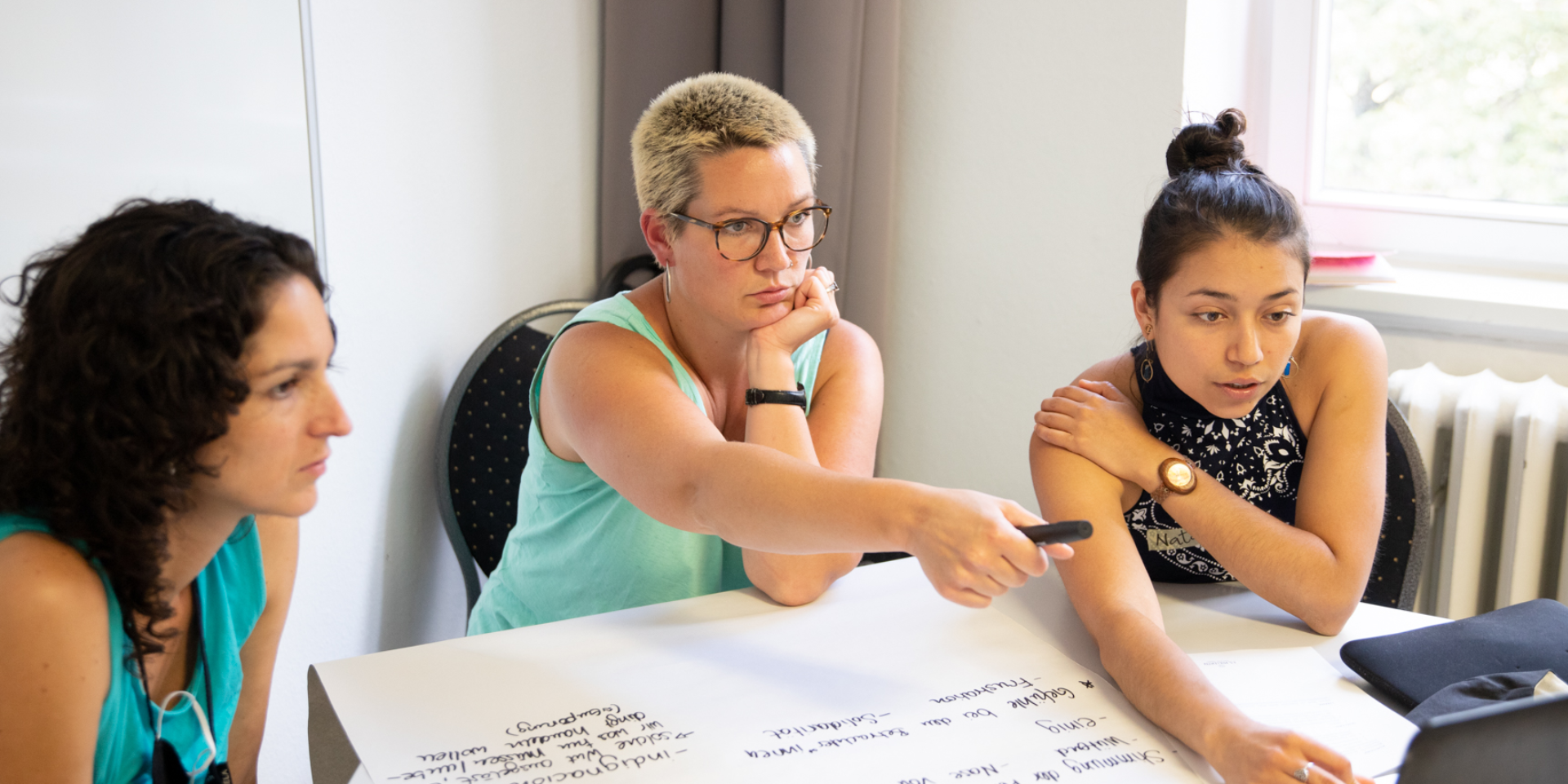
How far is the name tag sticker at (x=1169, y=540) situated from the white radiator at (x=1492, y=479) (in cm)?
81

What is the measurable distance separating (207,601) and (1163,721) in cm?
85

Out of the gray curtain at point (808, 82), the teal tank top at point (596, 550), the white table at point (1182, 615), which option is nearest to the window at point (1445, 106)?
the gray curtain at point (808, 82)

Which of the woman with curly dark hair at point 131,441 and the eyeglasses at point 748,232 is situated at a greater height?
the eyeglasses at point 748,232

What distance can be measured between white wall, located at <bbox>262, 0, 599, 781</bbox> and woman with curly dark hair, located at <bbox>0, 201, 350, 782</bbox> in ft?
2.98

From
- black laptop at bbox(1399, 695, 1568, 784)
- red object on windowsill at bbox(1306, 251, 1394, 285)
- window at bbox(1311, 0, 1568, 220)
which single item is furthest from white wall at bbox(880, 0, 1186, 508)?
black laptop at bbox(1399, 695, 1568, 784)

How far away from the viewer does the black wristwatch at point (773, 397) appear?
1.29 meters

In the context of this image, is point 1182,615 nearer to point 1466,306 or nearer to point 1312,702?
point 1312,702

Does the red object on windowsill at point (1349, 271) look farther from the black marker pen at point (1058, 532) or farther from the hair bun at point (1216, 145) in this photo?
the black marker pen at point (1058, 532)

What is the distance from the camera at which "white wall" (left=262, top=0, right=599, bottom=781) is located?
175 centimetres

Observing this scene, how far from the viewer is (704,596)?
1.23 metres

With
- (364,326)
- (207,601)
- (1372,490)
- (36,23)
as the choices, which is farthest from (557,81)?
(1372,490)

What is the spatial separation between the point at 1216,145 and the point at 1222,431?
34 cm

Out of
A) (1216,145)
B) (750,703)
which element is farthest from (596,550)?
(1216,145)

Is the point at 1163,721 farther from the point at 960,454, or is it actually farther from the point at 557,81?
the point at 557,81
